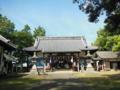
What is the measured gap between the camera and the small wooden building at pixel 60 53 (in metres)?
22.2

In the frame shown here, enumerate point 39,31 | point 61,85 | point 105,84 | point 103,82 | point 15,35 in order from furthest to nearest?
point 39,31, point 15,35, point 103,82, point 105,84, point 61,85

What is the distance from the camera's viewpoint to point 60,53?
22875 mm

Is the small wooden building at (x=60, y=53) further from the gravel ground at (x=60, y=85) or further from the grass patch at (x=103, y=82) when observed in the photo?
the gravel ground at (x=60, y=85)

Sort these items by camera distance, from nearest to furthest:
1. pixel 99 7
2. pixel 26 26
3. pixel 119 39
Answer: pixel 99 7 < pixel 119 39 < pixel 26 26

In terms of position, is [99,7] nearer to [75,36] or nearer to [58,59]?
[58,59]

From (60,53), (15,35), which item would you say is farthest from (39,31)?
(60,53)

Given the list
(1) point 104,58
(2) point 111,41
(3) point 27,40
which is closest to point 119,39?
(2) point 111,41

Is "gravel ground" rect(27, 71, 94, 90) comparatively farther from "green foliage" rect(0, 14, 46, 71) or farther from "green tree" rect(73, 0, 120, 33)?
"green foliage" rect(0, 14, 46, 71)

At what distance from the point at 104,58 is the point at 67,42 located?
9.26 meters

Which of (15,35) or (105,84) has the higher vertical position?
(15,35)

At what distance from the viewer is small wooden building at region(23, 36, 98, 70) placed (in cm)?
2222

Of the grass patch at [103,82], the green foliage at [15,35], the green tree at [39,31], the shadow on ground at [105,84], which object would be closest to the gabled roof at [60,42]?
the green foliage at [15,35]

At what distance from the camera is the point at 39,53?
77.3 feet

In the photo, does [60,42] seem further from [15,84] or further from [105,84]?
[105,84]
